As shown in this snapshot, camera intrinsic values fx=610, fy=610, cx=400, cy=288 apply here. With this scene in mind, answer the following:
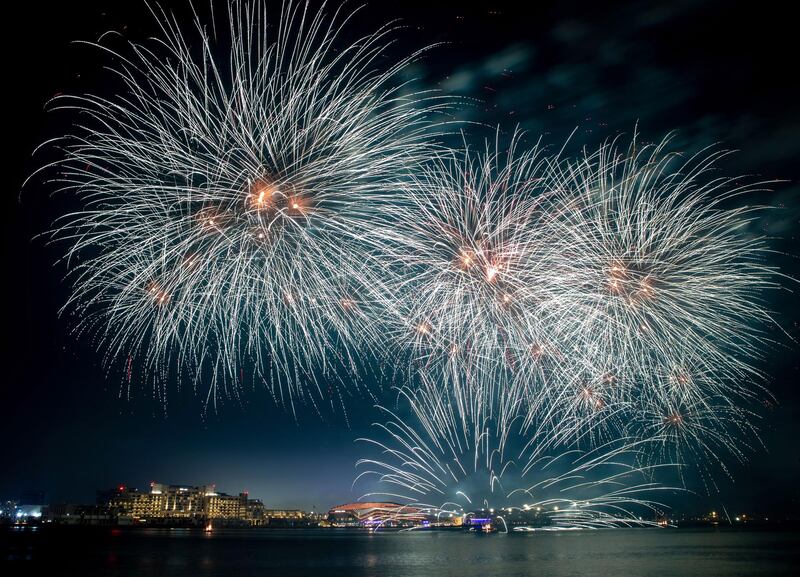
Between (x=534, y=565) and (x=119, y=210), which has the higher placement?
(x=119, y=210)

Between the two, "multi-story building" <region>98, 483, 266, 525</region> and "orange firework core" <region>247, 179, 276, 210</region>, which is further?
"multi-story building" <region>98, 483, 266, 525</region>

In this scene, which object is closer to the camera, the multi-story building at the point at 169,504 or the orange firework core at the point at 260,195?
the orange firework core at the point at 260,195

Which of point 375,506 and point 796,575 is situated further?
point 375,506

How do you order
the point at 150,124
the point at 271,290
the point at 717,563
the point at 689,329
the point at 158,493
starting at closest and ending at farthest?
the point at 150,124 → the point at 271,290 → the point at 689,329 → the point at 717,563 → the point at 158,493

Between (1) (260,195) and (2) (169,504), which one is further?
(2) (169,504)

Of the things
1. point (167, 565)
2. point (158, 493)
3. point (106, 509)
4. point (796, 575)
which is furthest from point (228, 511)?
point (796, 575)

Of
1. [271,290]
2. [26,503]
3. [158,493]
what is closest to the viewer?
[271,290]

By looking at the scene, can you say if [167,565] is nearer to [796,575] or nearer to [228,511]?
[796,575]

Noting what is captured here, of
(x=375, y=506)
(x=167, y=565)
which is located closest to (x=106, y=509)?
(x=375, y=506)

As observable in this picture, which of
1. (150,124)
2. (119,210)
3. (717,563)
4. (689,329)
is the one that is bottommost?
(717,563)
